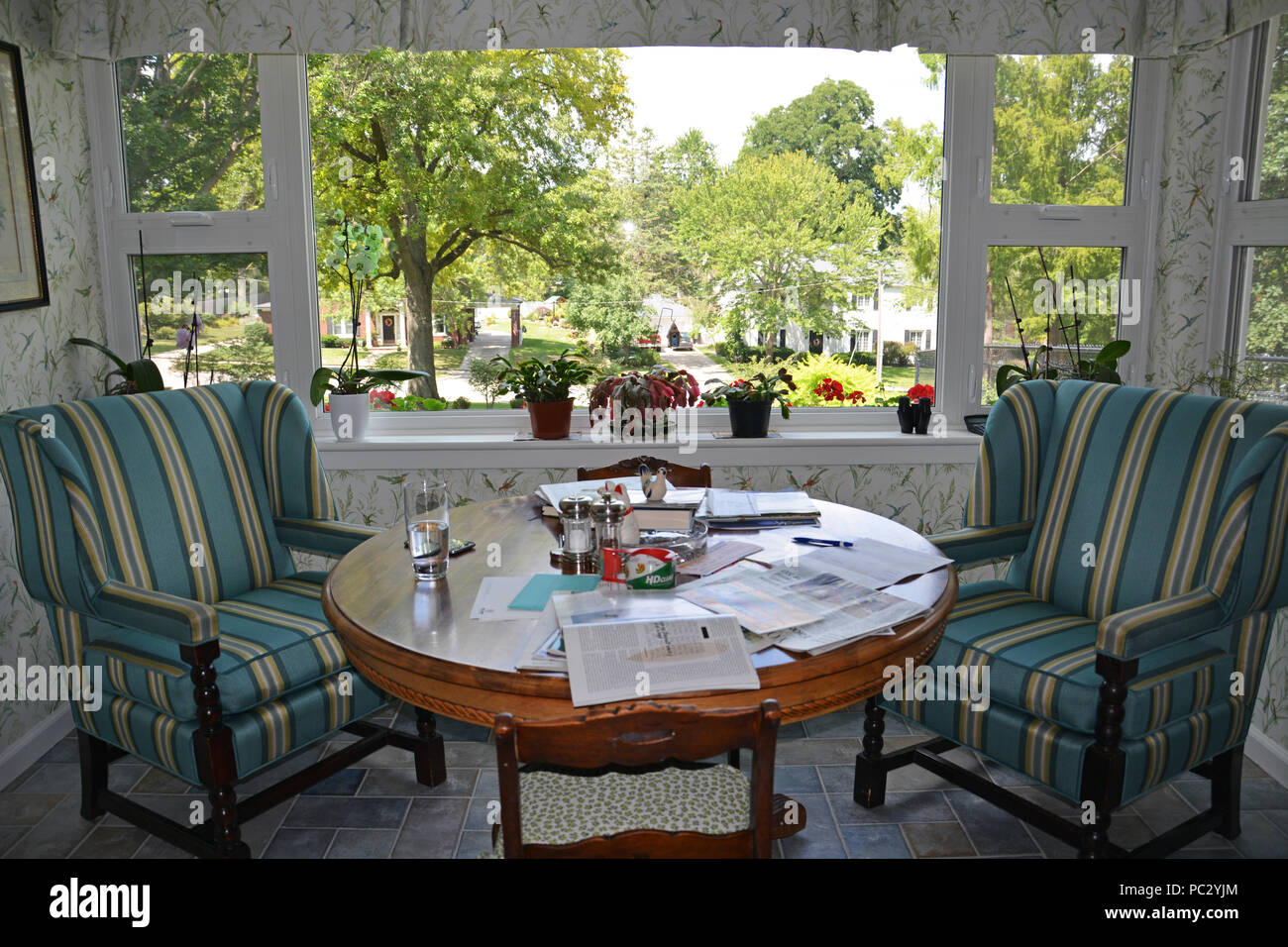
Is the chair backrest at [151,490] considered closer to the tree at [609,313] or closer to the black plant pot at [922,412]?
the tree at [609,313]

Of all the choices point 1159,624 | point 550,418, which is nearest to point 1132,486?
point 1159,624

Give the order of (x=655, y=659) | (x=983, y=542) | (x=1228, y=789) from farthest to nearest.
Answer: (x=983, y=542) < (x=1228, y=789) < (x=655, y=659)

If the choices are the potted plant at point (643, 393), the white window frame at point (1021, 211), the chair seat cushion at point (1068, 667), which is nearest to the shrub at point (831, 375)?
the white window frame at point (1021, 211)

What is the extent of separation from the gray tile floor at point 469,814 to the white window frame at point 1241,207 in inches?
54.6

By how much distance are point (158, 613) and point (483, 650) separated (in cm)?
92

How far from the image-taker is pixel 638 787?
170 centimetres

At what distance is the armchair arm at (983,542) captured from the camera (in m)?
2.54

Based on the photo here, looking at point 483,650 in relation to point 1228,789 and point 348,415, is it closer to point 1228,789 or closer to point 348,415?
point 1228,789

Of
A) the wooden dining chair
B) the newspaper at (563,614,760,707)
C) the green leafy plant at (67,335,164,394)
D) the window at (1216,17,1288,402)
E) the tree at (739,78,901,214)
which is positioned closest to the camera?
the wooden dining chair

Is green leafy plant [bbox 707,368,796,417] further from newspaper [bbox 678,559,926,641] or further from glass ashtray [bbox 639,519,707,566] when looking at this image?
newspaper [bbox 678,559,926,641]

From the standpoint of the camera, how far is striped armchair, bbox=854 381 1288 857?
2.04m

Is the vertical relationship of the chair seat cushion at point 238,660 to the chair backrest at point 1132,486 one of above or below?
below

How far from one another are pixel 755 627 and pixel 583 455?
1.80 meters

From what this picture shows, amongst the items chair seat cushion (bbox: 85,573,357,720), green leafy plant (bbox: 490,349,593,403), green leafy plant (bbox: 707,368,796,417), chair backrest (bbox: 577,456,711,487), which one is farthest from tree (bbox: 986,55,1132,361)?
chair seat cushion (bbox: 85,573,357,720)
